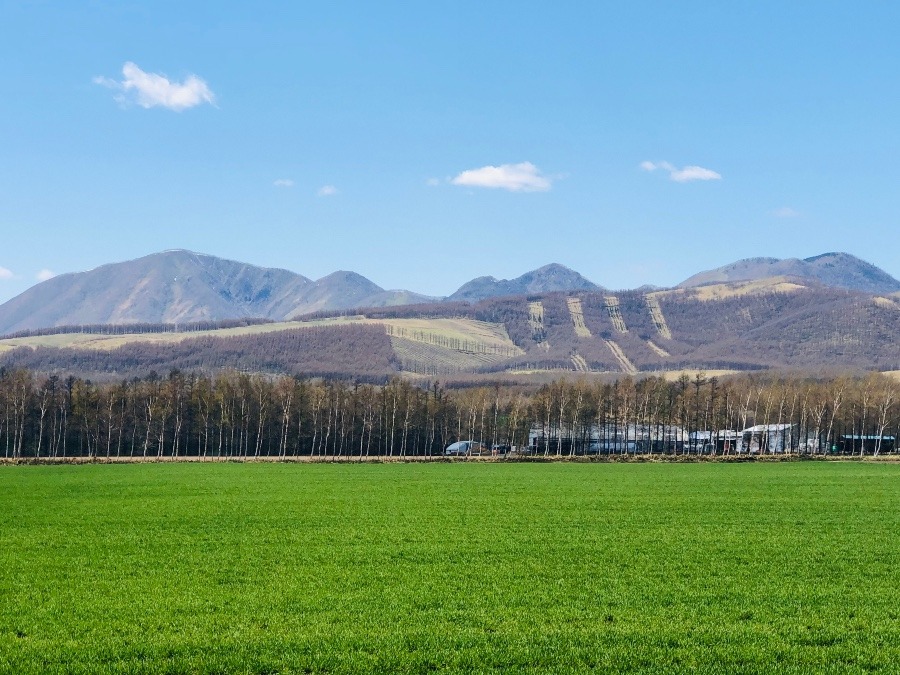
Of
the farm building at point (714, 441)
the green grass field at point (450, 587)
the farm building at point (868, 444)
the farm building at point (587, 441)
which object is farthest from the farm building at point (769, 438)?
the green grass field at point (450, 587)

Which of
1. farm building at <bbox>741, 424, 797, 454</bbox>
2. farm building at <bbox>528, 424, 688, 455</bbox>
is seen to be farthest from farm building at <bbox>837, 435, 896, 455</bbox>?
farm building at <bbox>528, 424, 688, 455</bbox>

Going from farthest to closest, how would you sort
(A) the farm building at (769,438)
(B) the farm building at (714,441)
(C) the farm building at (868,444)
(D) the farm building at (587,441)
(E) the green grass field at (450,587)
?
(A) the farm building at (769,438) → (C) the farm building at (868,444) → (D) the farm building at (587,441) → (B) the farm building at (714,441) → (E) the green grass field at (450,587)

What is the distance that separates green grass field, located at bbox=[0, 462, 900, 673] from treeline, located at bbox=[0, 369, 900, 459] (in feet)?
297

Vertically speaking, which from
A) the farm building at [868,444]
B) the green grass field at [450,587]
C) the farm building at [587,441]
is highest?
the green grass field at [450,587]

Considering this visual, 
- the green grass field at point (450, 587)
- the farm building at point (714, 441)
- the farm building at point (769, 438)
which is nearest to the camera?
the green grass field at point (450, 587)

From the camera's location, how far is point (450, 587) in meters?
22.8

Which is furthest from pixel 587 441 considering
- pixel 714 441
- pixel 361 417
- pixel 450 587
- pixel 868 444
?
pixel 450 587

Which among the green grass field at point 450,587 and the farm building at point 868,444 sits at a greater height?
the green grass field at point 450,587

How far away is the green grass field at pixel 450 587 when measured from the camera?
16969 mm

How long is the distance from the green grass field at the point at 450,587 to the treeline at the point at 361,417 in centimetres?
9048

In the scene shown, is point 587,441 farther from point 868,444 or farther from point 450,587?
point 450,587

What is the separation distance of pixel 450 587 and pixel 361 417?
125 m

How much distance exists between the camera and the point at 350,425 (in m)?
144

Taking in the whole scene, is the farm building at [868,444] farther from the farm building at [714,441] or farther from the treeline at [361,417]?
the farm building at [714,441]
